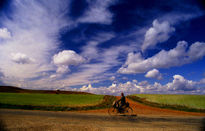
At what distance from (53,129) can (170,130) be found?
7.80m

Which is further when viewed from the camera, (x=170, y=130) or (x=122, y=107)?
(x=122, y=107)

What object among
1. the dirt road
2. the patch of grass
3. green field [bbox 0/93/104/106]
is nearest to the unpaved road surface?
the dirt road

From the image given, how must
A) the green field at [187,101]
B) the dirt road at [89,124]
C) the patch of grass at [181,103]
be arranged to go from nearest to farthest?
the dirt road at [89,124], the patch of grass at [181,103], the green field at [187,101]

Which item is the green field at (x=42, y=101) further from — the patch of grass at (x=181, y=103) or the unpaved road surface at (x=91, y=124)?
the unpaved road surface at (x=91, y=124)

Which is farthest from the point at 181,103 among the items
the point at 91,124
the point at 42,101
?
the point at 42,101

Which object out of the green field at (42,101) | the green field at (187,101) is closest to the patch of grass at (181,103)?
the green field at (187,101)

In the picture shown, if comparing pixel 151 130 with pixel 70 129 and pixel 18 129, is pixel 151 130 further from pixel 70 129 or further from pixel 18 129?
pixel 18 129

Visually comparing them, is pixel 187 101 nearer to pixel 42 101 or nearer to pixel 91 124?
pixel 91 124

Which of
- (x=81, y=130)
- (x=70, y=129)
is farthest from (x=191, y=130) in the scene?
(x=70, y=129)

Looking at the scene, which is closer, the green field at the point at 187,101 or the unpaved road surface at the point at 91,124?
the unpaved road surface at the point at 91,124

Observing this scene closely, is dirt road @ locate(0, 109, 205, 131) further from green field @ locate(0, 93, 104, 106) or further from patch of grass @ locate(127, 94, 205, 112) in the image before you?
patch of grass @ locate(127, 94, 205, 112)

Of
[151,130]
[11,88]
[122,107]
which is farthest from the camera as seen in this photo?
[11,88]

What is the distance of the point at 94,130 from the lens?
30.6ft

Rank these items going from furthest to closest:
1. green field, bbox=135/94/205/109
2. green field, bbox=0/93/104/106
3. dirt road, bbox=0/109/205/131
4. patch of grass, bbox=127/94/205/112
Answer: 1. green field, bbox=135/94/205/109
2. patch of grass, bbox=127/94/205/112
3. green field, bbox=0/93/104/106
4. dirt road, bbox=0/109/205/131
